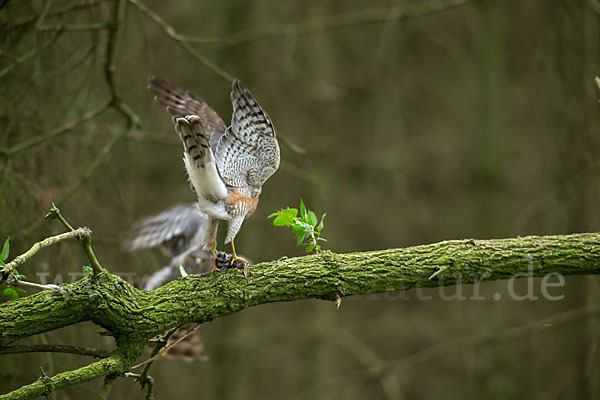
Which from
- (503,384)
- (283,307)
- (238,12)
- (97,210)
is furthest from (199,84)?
(503,384)

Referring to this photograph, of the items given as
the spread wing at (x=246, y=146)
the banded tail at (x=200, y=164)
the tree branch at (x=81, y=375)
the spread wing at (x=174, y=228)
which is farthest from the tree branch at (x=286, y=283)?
the spread wing at (x=174, y=228)

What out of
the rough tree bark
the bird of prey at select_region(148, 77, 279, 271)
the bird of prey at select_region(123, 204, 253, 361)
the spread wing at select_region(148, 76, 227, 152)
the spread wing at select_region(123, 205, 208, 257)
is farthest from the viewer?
the spread wing at select_region(123, 205, 208, 257)

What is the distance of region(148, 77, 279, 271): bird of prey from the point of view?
3438mm

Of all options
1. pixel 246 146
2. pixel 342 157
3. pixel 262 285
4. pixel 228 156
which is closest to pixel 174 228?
pixel 228 156

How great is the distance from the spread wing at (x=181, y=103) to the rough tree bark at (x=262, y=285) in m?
1.10

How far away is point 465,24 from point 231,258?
7.71m

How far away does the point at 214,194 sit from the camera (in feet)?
11.8

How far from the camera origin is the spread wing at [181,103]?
379 cm

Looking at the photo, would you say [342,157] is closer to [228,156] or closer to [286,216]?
[228,156]

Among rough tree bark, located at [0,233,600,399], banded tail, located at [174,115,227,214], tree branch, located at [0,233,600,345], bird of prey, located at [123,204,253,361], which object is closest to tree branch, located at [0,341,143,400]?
rough tree bark, located at [0,233,600,399]

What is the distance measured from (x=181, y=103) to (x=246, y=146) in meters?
0.51

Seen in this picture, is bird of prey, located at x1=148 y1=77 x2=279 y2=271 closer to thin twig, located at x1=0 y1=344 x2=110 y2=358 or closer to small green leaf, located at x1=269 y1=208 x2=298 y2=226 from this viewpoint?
small green leaf, located at x1=269 y1=208 x2=298 y2=226

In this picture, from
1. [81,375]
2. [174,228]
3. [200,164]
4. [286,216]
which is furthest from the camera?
[174,228]

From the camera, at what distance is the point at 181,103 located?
12.6ft
